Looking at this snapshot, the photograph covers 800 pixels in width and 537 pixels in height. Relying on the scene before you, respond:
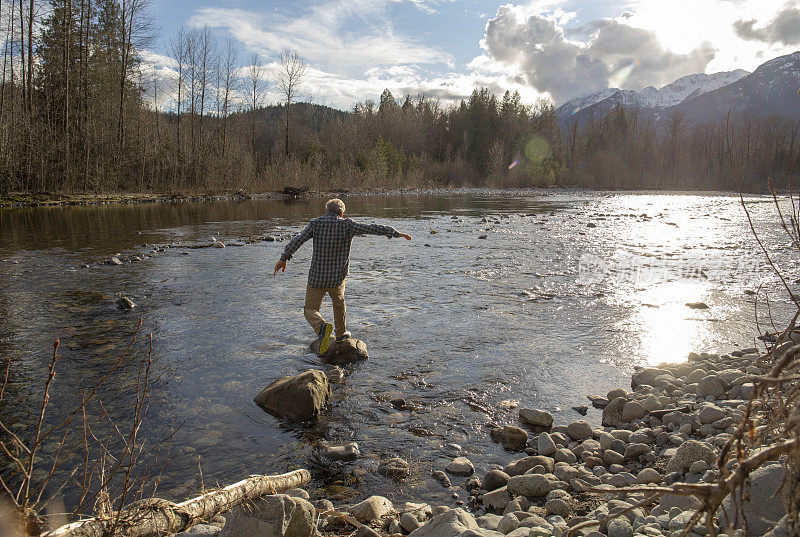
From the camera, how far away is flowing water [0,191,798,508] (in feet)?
15.2

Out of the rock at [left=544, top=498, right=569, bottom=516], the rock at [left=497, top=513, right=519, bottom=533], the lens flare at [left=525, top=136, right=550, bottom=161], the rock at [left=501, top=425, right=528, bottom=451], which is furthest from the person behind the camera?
the lens flare at [left=525, top=136, right=550, bottom=161]

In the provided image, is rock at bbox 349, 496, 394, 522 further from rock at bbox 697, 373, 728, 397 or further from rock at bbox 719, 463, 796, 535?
rock at bbox 697, 373, 728, 397

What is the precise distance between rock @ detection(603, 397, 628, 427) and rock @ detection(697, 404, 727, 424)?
689 millimetres

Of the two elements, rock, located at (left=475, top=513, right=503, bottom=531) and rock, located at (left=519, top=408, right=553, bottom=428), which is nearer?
rock, located at (left=475, top=513, right=503, bottom=531)

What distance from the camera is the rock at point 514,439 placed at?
15.0 ft

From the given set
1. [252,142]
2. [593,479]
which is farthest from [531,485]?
[252,142]

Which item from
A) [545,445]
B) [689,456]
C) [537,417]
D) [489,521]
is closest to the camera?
[489,521]

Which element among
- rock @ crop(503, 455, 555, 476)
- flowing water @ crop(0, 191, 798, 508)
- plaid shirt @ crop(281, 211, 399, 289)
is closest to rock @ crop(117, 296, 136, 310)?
flowing water @ crop(0, 191, 798, 508)

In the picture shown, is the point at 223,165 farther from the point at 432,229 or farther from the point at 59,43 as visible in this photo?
the point at 432,229

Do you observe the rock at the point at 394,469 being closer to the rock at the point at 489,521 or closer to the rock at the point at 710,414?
the rock at the point at 489,521

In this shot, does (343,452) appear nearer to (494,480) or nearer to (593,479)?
(494,480)

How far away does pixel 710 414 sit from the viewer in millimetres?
4656

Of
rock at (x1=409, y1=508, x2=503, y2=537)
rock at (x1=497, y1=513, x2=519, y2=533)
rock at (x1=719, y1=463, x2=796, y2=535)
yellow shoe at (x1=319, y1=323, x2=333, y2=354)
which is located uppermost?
rock at (x1=719, y1=463, x2=796, y2=535)

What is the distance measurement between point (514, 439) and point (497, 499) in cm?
94
